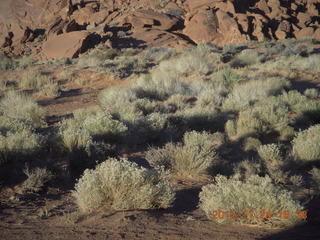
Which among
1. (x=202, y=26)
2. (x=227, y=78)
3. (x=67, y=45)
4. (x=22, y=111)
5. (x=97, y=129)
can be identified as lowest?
(x=67, y=45)

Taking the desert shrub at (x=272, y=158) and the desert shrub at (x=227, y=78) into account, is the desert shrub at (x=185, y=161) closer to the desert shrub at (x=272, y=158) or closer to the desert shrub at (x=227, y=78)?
the desert shrub at (x=272, y=158)

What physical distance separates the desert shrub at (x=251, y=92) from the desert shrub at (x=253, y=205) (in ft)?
21.7

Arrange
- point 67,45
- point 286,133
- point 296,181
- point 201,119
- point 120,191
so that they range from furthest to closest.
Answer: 1. point 67,45
2. point 201,119
3. point 286,133
4. point 296,181
5. point 120,191

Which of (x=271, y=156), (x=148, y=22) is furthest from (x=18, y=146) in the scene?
(x=148, y=22)

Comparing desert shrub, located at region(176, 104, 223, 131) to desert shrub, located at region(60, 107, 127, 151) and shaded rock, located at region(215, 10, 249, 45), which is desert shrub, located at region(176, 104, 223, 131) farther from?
shaded rock, located at region(215, 10, 249, 45)

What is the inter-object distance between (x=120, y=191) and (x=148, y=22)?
1192 inches

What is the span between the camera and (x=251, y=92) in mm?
12047

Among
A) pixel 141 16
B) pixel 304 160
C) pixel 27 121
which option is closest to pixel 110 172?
pixel 304 160

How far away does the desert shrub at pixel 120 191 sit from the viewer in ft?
14.2

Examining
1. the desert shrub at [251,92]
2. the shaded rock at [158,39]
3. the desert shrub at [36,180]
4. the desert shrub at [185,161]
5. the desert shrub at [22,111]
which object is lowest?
the shaded rock at [158,39]

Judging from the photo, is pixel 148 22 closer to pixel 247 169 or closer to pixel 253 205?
pixel 247 169

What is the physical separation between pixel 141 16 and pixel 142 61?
15.1 metres

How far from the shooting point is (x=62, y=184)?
545cm

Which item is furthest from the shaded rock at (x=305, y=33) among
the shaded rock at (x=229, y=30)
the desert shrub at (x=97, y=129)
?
the desert shrub at (x=97, y=129)
